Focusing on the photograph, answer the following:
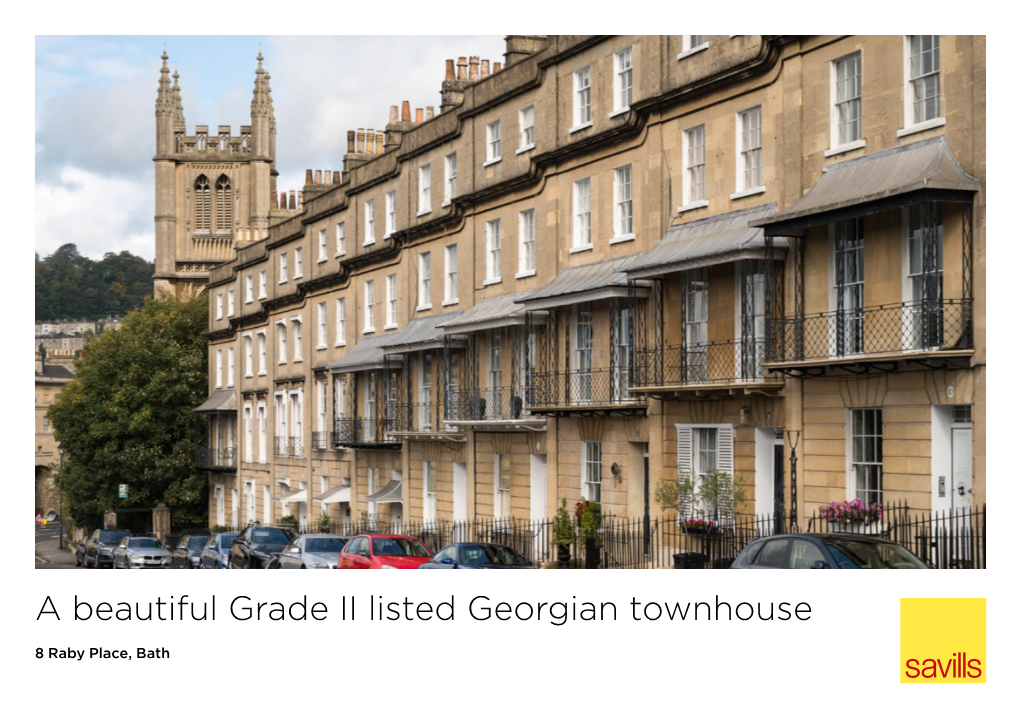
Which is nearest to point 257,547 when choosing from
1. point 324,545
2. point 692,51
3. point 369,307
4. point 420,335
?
point 324,545

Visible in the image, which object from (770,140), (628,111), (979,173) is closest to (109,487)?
(628,111)

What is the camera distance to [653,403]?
1193 inches

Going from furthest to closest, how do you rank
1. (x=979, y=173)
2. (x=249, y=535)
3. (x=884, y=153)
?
(x=249, y=535), (x=884, y=153), (x=979, y=173)

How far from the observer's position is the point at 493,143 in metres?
39.4

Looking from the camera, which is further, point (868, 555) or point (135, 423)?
point (135, 423)

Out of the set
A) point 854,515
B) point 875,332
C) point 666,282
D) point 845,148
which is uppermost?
point 845,148

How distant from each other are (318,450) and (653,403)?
25.9 metres

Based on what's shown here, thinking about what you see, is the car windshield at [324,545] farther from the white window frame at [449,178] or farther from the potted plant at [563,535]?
the white window frame at [449,178]

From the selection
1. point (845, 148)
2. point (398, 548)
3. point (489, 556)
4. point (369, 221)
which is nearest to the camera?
point (845, 148)

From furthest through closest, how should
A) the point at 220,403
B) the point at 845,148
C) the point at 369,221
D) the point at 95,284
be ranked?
the point at 95,284 < the point at 220,403 < the point at 369,221 < the point at 845,148

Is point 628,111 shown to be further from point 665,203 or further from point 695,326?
point 695,326

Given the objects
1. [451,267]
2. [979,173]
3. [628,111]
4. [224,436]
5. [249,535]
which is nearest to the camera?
[979,173]

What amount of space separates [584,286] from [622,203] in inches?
94.5

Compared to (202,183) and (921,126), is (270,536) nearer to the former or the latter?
(921,126)
